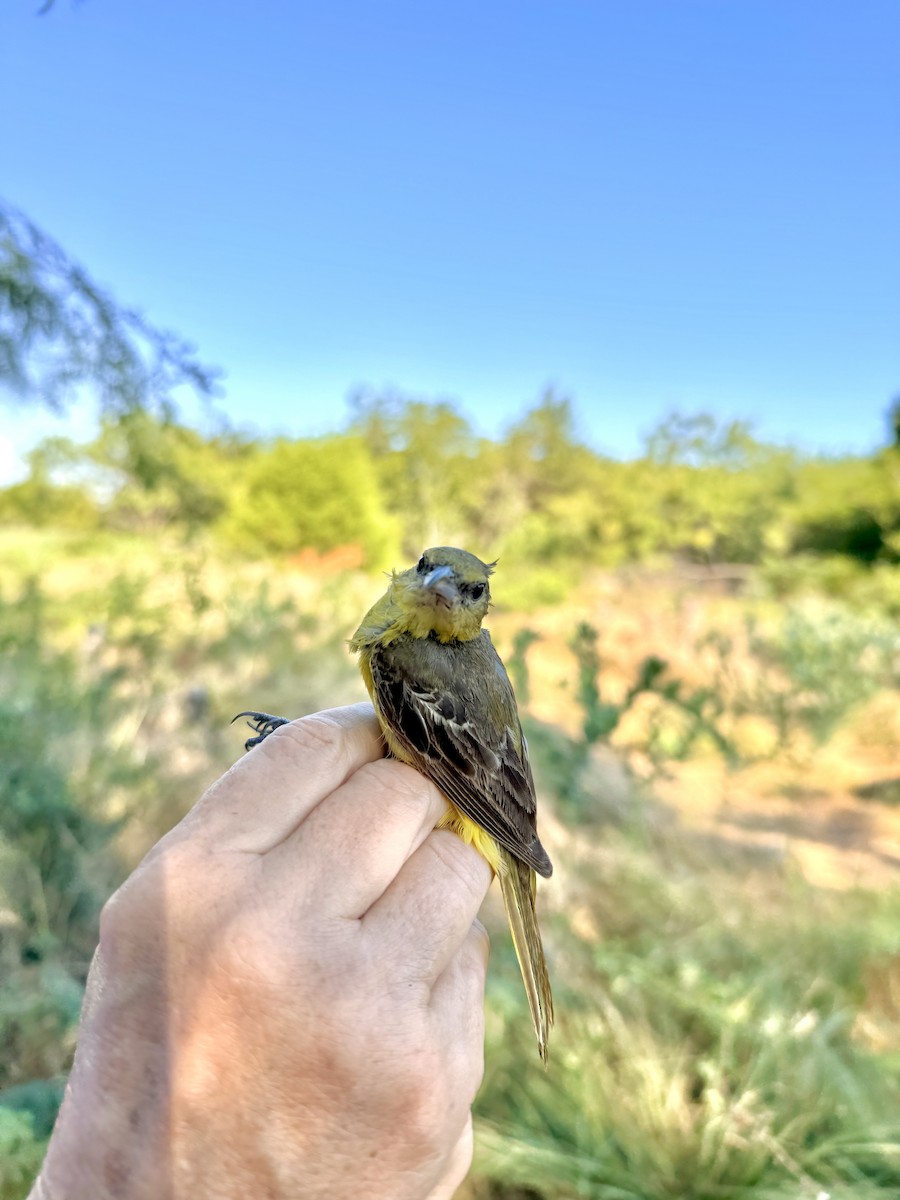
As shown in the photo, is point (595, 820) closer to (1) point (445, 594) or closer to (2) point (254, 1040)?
(1) point (445, 594)

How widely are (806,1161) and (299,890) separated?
2776 mm

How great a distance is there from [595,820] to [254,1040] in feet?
14.3

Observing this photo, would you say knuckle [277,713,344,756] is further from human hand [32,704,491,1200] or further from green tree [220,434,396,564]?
green tree [220,434,396,564]

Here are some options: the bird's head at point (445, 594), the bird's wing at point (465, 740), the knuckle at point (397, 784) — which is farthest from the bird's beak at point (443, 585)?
the knuckle at point (397, 784)

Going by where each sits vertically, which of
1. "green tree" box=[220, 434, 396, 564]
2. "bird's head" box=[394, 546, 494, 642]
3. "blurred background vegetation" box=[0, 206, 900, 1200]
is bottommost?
"blurred background vegetation" box=[0, 206, 900, 1200]

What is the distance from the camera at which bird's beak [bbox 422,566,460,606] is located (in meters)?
1.74

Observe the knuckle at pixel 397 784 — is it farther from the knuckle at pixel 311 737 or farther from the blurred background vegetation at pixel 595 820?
the blurred background vegetation at pixel 595 820

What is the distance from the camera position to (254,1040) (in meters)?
1.07

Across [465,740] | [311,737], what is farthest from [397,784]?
[465,740]

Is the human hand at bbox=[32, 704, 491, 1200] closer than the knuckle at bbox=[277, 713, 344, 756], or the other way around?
the human hand at bbox=[32, 704, 491, 1200]

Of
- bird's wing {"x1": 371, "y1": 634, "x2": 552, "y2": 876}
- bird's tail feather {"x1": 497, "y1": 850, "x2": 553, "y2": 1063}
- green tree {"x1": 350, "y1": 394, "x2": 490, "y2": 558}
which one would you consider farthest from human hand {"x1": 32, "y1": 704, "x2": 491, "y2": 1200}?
green tree {"x1": 350, "y1": 394, "x2": 490, "y2": 558}

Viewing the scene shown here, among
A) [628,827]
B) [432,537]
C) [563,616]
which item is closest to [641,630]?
[563,616]

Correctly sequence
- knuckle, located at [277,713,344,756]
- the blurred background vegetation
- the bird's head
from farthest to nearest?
the blurred background vegetation
the bird's head
knuckle, located at [277,713,344,756]

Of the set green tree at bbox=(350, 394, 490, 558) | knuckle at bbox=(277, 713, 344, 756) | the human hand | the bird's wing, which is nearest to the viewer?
the human hand
